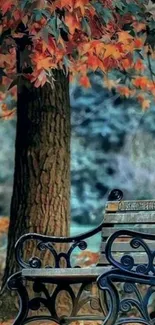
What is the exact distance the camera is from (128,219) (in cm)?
547

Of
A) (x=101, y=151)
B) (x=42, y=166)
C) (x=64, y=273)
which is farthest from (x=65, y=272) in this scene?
(x=101, y=151)

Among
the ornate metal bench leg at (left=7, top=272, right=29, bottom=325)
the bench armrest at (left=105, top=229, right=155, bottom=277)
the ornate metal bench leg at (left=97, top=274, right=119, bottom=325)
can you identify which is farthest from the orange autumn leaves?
the ornate metal bench leg at (left=97, top=274, right=119, bottom=325)

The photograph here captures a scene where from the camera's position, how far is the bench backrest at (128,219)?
17.6 feet

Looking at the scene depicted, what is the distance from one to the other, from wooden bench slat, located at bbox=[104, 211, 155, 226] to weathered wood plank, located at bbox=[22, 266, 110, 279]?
0.62 meters

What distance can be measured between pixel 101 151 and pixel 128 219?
3.72m

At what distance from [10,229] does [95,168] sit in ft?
6.11

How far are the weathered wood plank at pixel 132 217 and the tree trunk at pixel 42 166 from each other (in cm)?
172

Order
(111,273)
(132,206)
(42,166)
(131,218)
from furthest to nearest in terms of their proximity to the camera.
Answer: (42,166), (132,206), (131,218), (111,273)

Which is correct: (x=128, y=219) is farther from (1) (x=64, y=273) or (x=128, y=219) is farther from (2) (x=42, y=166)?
(2) (x=42, y=166)

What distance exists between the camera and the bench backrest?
17.6ft

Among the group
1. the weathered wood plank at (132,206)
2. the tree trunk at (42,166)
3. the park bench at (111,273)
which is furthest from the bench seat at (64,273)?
the tree trunk at (42,166)

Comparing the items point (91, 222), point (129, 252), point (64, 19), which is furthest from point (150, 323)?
point (91, 222)

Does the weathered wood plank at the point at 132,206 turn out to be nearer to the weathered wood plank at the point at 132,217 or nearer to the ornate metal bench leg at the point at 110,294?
the weathered wood plank at the point at 132,217

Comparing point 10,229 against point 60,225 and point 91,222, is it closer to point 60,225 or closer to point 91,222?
point 60,225
